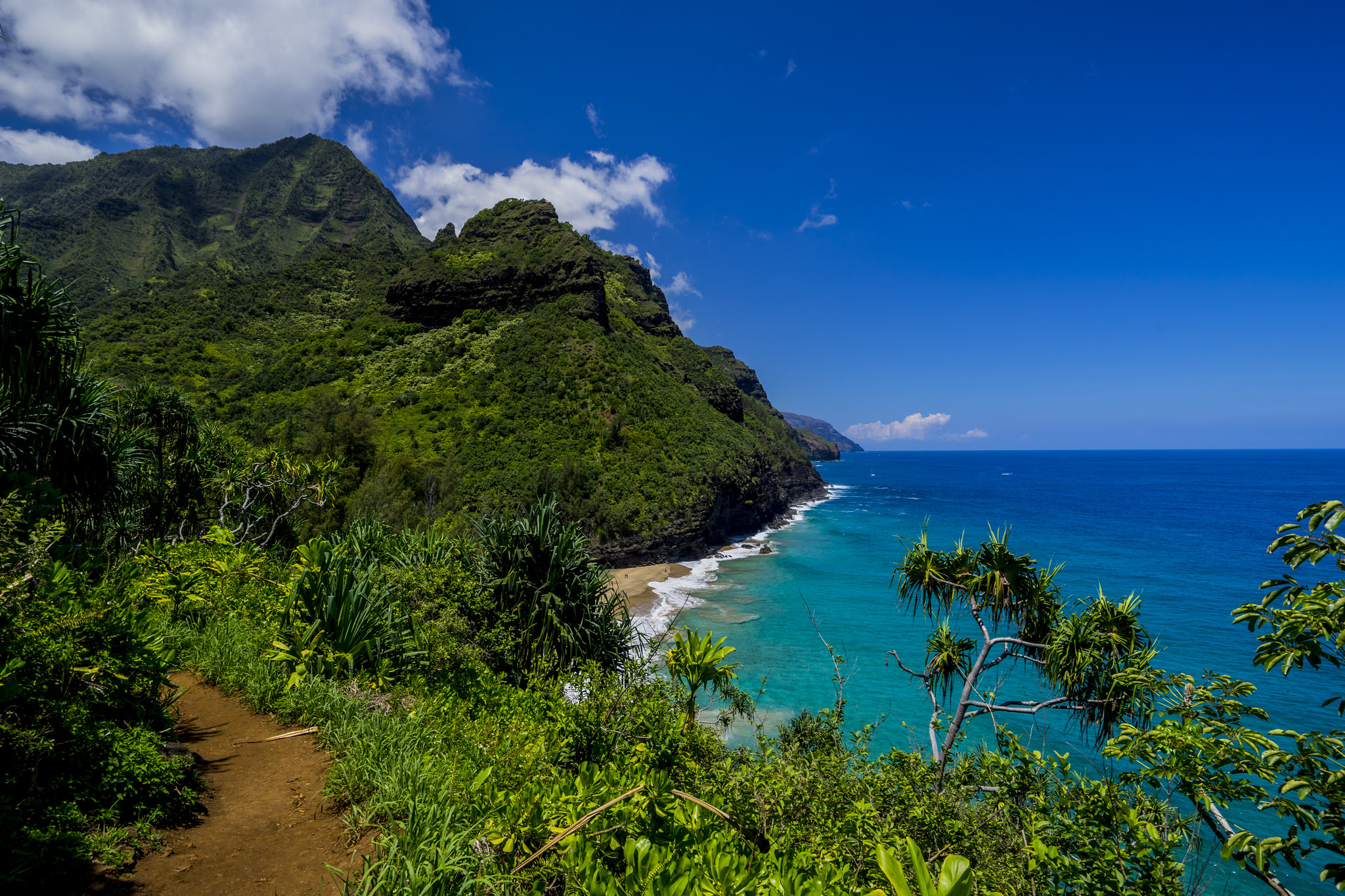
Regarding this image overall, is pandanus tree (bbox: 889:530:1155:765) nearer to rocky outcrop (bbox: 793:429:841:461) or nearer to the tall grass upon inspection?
the tall grass

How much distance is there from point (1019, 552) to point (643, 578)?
28210 millimetres

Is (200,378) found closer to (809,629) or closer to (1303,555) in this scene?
(809,629)

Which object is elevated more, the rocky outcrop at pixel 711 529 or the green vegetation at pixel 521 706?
the green vegetation at pixel 521 706

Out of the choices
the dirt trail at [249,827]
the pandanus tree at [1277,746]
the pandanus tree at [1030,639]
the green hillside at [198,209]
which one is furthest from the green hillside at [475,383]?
the pandanus tree at [1277,746]

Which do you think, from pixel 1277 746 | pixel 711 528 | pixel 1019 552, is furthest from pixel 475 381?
pixel 1277 746

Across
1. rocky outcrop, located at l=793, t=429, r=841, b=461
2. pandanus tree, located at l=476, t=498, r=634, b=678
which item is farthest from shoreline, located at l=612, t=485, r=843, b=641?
rocky outcrop, located at l=793, t=429, r=841, b=461

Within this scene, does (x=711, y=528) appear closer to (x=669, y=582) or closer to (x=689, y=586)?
(x=689, y=586)

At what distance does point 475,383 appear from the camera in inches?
1761

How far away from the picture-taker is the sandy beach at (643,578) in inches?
1054

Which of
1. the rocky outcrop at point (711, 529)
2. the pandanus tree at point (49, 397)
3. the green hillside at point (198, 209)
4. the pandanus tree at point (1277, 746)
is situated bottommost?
the rocky outcrop at point (711, 529)

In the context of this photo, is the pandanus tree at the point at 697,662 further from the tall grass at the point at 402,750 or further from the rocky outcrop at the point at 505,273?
the rocky outcrop at the point at 505,273

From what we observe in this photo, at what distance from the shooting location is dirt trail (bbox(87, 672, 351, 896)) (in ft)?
9.90

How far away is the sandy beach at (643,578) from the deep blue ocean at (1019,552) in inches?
92.4

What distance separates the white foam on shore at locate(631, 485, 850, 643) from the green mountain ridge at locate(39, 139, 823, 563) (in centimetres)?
176
